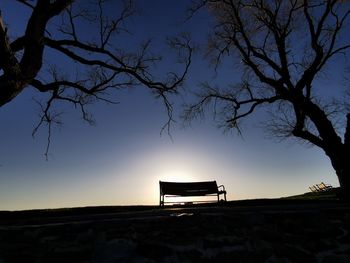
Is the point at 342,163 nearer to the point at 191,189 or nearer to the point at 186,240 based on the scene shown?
the point at 191,189

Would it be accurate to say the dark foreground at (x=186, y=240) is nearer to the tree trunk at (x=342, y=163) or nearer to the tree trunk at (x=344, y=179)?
the tree trunk at (x=344, y=179)

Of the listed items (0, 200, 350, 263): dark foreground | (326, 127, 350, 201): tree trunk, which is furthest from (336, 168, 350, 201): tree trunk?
(0, 200, 350, 263): dark foreground

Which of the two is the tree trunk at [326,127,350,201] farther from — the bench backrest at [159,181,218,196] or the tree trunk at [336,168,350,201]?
the bench backrest at [159,181,218,196]

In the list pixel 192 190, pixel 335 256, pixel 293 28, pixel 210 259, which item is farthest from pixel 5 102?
pixel 293 28

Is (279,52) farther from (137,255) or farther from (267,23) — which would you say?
(137,255)

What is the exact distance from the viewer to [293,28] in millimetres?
15016

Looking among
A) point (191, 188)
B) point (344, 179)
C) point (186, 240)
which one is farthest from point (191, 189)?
point (186, 240)

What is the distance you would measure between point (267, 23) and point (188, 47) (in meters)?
3.03

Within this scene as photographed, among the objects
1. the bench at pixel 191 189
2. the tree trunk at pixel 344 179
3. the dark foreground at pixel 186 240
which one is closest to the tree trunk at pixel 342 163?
the tree trunk at pixel 344 179

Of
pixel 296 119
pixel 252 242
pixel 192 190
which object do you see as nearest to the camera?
pixel 252 242

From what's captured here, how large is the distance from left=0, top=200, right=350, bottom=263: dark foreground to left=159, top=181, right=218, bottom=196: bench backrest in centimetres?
673

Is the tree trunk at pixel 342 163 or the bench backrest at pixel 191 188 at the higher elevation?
the tree trunk at pixel 342 163

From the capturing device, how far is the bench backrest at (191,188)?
11684mm

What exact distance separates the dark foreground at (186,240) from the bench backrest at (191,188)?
22.1 feet
